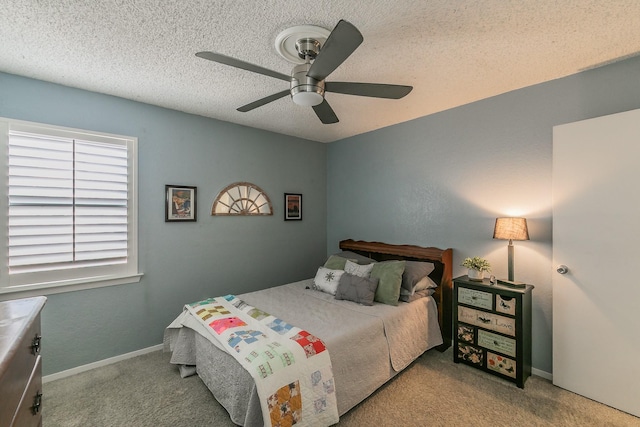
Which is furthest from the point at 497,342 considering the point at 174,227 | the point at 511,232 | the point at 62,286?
the point at 62,286

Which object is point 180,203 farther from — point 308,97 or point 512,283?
point 512,283

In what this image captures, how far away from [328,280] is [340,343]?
1.13 metres

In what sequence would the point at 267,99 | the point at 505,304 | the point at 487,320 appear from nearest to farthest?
the point at 267,99, the point at 505,304, the point at 487,320

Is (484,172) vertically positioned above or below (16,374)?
above

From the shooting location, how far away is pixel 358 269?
3.10 meters

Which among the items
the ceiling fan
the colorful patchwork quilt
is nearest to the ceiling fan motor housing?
the ceiling fan

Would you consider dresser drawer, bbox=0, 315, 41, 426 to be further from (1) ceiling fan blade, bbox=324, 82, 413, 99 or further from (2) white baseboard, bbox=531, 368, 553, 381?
(2) white baseboard, bbox=531, 368, 553, 381

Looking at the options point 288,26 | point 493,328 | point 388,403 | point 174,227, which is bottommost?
point 388,403

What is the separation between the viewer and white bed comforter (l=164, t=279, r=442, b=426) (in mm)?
1883

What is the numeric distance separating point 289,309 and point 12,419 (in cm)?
182

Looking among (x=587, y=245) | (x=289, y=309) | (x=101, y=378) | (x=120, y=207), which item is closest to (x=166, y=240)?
(x=120, y=207)

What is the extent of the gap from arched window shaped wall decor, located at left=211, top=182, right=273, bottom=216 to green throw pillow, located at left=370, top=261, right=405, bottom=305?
1749 millimetres

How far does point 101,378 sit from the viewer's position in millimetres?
2477

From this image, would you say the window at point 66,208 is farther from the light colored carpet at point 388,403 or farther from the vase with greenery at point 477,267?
the vase with greenery at point 477,267
